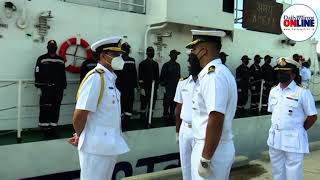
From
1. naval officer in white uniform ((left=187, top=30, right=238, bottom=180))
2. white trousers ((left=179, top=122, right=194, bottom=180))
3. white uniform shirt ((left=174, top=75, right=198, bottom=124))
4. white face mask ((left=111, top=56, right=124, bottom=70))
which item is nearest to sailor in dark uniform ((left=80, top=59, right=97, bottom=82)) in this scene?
white uniform shirt ((left=174, top=75, right=198, bottom=124))

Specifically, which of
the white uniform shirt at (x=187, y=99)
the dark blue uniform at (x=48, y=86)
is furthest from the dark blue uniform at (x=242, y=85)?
the dark blue uniform at (x=48, y=86)

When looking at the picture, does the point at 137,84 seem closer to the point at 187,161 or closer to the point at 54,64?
the point at 54,64

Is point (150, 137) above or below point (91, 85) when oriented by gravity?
below

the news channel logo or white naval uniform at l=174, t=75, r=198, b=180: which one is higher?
the news channel logo

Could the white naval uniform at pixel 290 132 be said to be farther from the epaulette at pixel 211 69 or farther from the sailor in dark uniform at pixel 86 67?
the sailor in dark uniform at pixel 86 67

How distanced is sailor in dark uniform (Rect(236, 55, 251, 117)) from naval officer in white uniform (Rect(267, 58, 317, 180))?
13.0ft

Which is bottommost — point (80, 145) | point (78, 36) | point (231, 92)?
point (80, 145)

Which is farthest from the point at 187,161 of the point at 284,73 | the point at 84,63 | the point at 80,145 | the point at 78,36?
the point at 78,36

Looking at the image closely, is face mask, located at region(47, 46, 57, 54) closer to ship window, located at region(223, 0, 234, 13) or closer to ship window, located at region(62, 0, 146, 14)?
ship window, located at region(62, 0, 146, 14)

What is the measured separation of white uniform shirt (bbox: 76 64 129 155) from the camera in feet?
9.70

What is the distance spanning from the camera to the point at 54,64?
5.55 meters

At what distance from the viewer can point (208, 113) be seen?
2645 millimetres

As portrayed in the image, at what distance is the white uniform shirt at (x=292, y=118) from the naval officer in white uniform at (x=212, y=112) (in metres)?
1.61

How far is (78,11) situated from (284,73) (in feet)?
10.9
